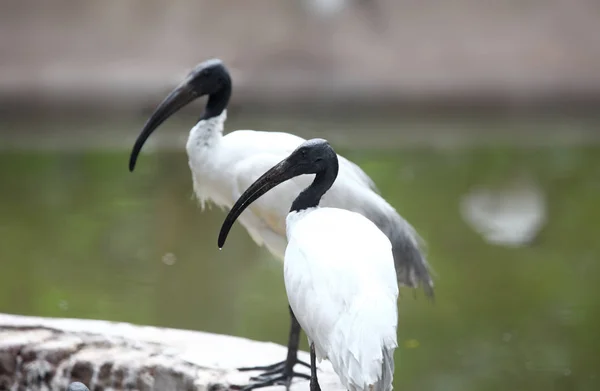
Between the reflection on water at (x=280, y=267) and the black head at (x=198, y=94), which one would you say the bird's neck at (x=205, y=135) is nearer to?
the black head at (x=198, y=94)

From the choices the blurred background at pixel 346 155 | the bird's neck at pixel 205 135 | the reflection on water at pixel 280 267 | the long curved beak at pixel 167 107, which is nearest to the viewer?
the bird's neck at pixel 205 135

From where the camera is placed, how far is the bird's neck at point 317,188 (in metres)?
4.05

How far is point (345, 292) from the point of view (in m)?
3.53

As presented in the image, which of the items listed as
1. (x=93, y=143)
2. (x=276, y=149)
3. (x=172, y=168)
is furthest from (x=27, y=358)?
(x=93, y=143)

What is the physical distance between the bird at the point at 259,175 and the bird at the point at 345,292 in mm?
592

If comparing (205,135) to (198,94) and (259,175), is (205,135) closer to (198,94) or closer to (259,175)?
(198,94)

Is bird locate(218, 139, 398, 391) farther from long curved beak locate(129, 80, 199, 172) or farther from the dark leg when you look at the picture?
long curved beak locate(129, 80, 199, 172)

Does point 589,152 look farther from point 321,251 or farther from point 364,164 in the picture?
point 321,251

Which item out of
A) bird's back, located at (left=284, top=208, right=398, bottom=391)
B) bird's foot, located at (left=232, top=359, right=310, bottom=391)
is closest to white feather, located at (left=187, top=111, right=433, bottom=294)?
bird's foot, located at (left=232, top=359, right=310, bottom=391)

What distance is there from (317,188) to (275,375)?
0.96 m

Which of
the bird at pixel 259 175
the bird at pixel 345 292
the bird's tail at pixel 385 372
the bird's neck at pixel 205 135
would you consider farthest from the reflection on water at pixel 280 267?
the bird's tail at pixel 385 372

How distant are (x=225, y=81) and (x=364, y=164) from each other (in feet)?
20.4

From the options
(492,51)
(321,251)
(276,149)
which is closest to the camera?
(321,251)

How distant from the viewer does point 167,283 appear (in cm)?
Result: 739
